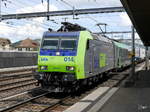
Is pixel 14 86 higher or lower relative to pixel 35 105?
higher

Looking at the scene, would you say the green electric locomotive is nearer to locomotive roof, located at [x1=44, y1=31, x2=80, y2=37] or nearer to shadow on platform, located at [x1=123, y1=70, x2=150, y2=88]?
locomotive roof, located at [x1=44, y1=31, x2=80, y2=37]

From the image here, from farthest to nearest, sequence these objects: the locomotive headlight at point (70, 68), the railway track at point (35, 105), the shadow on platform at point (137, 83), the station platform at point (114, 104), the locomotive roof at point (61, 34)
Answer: the shadow on platform at point (137, 83) → the locomotive roof at point (61, 34) → the locomotive headlight at point (70, 68) → the railway track at point (35, 105) → the station platform at point (114, 104)

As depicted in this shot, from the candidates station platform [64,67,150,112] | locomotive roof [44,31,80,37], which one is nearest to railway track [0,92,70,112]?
station platform [64,67,150,112]

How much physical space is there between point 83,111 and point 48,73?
12.6 ft

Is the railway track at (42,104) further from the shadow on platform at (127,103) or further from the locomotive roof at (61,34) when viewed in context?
the locomotive roof at (61,34)

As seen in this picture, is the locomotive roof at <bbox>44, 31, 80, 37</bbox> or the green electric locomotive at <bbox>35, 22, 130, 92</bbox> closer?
the green electric locomotive at <bbox>35, 22, 130, 92</bbox>

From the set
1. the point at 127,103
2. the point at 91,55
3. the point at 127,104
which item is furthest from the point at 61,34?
the point at 127,104

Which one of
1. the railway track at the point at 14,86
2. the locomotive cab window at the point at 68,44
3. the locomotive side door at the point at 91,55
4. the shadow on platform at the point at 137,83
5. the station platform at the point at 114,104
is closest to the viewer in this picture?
the station platform at the point at 114,104

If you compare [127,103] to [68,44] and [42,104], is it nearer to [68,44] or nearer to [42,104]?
[42,104]

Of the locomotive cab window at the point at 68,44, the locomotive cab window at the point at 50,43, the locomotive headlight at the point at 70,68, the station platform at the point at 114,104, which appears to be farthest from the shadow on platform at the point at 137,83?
the locomotive cab window at the point at 50,43

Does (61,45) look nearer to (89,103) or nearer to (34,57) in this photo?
(89,103)

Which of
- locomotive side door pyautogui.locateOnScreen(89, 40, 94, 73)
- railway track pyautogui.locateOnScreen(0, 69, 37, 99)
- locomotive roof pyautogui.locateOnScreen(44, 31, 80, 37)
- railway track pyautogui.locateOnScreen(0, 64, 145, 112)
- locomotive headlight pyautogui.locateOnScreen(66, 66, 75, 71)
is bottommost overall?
railway track pyautogui.locateOnScreen(0, 64, 145, 112)

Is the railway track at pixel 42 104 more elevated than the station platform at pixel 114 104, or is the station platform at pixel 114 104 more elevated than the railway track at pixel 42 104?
the station platform at pixel 114 104

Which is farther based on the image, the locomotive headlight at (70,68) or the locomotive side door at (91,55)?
the locomotive side door at (91,55)
